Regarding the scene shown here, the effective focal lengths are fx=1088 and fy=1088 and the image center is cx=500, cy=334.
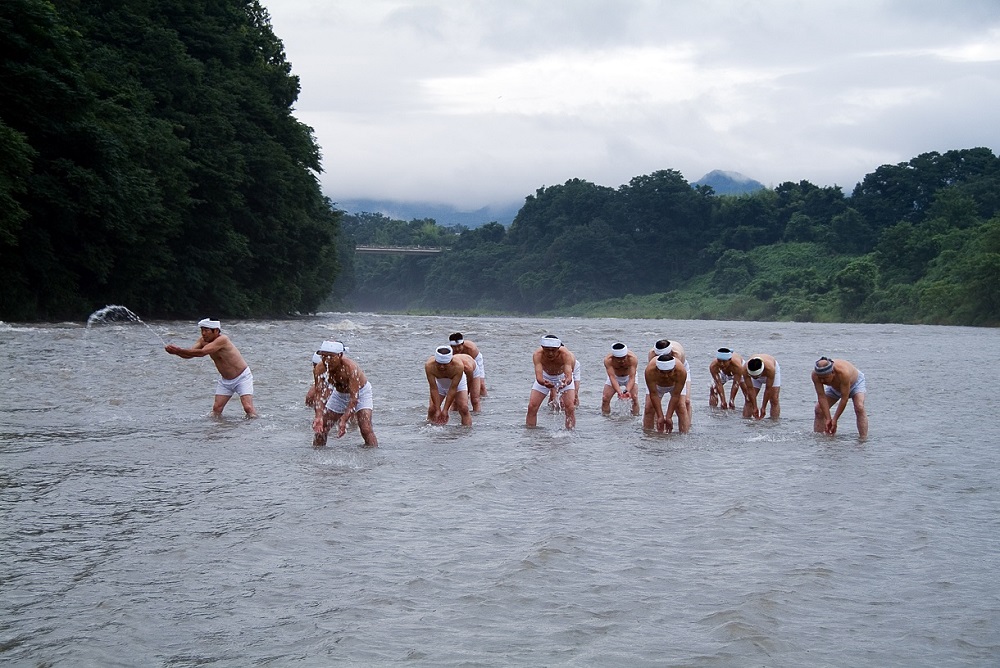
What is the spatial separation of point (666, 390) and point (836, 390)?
251 cm

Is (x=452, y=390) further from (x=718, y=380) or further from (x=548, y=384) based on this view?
(x=718, y=380)

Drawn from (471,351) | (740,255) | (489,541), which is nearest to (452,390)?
(471,351)

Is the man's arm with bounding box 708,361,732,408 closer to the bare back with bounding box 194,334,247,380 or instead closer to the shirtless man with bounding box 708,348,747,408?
the shirtless man with bounding box 708,348,747,408

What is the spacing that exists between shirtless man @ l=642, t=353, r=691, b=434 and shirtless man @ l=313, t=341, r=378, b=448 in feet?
12.9

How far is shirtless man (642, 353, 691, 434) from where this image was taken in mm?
14523

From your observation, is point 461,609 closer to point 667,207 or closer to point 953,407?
point 953,407

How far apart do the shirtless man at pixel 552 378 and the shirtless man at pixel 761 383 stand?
9.23 ft

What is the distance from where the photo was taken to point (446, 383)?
52.5ft

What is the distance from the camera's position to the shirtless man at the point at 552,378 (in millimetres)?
16016

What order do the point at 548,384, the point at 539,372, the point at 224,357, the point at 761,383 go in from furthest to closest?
the point at 761,383, the point at 539,372, the point at 548,384, the point at 224,357

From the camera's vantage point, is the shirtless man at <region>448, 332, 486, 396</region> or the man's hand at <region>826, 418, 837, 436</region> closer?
the man's hand at <region>826, 418, 837, 436</region>

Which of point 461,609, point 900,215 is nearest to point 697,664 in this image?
point 461,609

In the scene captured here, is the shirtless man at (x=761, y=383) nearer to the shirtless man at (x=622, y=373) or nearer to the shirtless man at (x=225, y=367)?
the shirtless man at (x=622, y=373)

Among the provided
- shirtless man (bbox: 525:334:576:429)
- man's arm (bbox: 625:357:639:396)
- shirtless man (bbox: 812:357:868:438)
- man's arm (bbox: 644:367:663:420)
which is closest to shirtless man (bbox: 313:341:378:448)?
shirtless man (bbox: 525:334:576:429)
